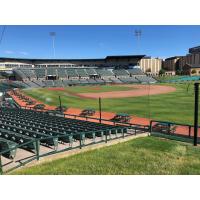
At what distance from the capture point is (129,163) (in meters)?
9.66

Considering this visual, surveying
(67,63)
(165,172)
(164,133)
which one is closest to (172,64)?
(67,63)

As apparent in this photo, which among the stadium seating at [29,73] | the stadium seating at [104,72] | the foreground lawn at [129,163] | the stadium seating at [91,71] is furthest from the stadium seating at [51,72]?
the foreground lawn at [129,163]

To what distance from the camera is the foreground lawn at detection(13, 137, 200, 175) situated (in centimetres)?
874

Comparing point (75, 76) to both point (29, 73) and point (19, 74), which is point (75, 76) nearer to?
point (29, 73)

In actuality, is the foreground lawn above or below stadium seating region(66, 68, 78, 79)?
below

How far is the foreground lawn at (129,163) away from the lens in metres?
8.74

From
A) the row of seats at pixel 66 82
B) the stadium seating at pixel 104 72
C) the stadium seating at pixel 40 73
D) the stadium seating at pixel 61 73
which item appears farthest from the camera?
the stadium seating at pixel 104 72

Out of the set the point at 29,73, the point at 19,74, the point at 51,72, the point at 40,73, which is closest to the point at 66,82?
the point at 51,72

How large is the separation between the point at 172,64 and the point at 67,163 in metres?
162

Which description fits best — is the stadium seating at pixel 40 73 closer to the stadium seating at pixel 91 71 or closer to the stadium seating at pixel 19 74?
the stadium seating at pixel 19 74

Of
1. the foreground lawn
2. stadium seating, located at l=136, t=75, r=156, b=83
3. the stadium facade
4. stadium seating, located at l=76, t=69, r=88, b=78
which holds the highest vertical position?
the stadium facade

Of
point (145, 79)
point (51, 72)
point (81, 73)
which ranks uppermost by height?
point (51, 72)

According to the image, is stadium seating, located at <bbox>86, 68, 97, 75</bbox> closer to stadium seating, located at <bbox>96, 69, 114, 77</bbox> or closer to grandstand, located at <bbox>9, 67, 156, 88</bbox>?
grandstand, located at <bbox>9, 67, 156, 88</bbox>

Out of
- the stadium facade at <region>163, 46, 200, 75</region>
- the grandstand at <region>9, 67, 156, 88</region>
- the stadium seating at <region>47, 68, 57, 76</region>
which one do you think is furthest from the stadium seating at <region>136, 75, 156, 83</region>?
the stadium facade at <region>163, 46, 200, 75</region>
